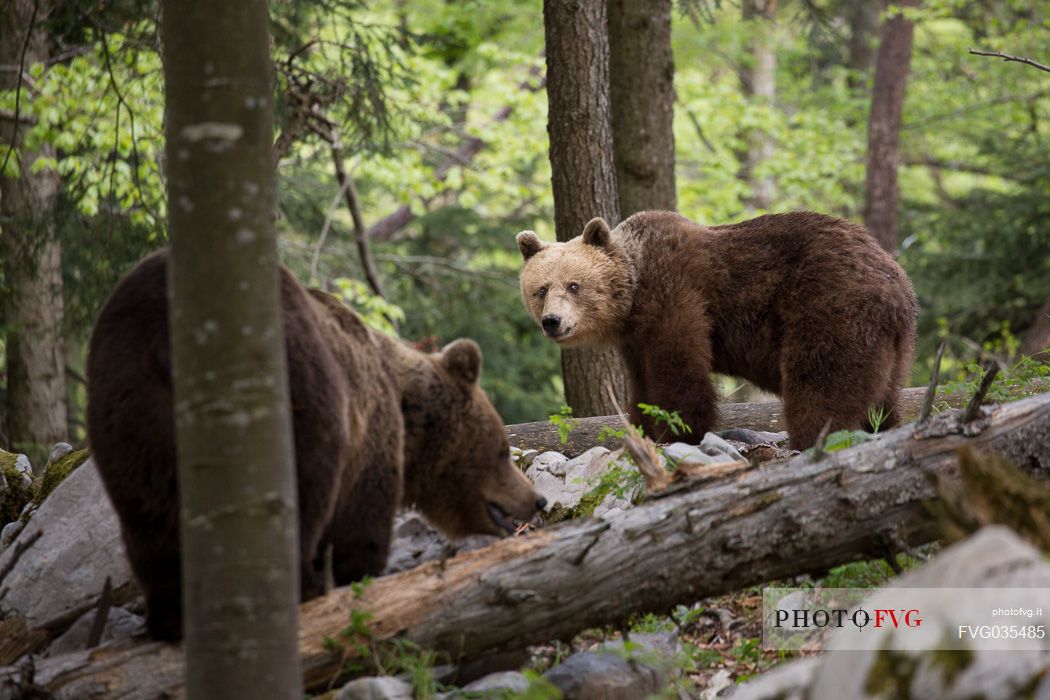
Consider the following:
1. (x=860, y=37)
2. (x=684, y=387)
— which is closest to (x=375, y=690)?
(x=684, y=387)

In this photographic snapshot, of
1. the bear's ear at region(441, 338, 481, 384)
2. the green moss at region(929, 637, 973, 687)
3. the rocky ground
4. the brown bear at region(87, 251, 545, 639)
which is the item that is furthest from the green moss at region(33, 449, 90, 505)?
the green moss at region(929, 637, 973, 687)

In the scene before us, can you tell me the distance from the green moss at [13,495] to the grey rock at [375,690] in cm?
359

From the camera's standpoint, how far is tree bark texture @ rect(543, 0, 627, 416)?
868 centimetres

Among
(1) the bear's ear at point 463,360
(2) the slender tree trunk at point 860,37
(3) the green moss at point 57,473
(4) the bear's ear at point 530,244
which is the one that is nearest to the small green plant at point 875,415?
(1) the bear's ear at point 463,360

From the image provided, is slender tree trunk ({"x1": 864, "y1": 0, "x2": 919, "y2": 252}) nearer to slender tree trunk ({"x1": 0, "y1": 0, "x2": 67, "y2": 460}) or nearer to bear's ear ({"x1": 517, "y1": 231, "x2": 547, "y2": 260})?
bear's ear ({"x1": 517, "y1": 231, "x2": 547, "y2": 260})

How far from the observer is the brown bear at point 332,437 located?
13.1ft

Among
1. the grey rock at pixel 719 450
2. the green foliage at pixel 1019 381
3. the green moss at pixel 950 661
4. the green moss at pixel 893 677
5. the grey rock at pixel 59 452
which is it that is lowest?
the grey rock at pixel 719 450

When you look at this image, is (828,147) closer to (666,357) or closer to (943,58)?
(943,58)

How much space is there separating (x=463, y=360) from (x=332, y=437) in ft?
3.73

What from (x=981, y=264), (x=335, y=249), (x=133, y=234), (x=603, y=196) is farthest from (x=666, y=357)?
(x=981, y=264)

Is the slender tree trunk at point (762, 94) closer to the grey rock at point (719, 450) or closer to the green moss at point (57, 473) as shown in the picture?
the grey rock at point (719, 450)

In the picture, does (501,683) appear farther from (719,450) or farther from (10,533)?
(10,533)

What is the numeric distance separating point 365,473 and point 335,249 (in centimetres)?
1234

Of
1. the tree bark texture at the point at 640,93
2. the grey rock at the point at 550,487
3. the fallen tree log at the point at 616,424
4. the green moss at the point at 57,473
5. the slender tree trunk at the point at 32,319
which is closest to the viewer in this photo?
the grey rock at the point at 550,487
